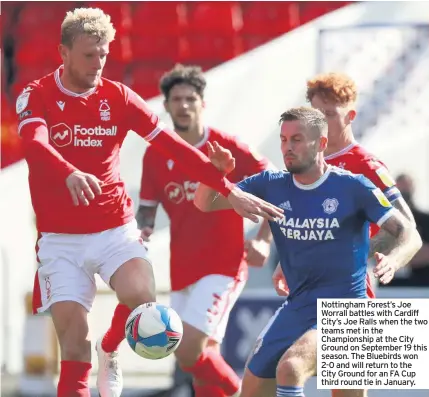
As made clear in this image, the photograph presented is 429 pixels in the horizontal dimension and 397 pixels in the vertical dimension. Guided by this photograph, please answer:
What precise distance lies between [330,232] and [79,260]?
1.37 m

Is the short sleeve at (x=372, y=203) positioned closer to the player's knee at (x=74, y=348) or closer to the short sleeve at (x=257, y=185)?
the short sleeve at (x=257, y=185)

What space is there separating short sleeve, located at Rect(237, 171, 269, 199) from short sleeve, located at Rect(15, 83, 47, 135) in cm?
105

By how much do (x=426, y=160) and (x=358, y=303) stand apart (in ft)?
14.0

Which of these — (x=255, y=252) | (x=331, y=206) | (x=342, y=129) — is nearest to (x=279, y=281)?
(x=255, y=252)

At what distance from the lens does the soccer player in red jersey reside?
5.79 metres

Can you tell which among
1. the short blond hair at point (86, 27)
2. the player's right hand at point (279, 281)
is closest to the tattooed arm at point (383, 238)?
the player's right hand at point (279, 281)

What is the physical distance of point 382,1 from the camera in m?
10.2

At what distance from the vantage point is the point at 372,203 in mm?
5371

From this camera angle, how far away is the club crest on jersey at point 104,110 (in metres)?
5.87

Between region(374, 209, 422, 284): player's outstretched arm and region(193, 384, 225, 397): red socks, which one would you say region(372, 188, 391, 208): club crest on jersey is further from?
region(193, 384, 225, 397): red socks

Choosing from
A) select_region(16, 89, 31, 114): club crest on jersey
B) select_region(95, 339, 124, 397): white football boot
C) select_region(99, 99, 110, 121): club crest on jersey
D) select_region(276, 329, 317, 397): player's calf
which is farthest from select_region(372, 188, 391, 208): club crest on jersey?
select_region(95, 339, 124, 397): white football boot

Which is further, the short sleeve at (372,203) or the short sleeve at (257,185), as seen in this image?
the short sleeve at (257,185)

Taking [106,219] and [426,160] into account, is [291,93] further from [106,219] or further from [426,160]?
[106,219]

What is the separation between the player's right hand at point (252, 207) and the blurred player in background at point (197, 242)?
150cm
